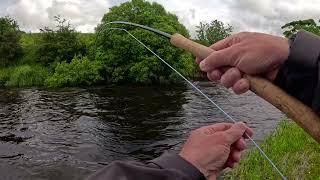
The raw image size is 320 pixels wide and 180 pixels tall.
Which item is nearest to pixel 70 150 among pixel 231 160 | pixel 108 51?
pixel 231 160

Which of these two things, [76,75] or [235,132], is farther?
[76,75]

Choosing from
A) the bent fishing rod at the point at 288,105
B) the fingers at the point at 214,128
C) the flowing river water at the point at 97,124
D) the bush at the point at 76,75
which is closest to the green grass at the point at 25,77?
the bush at the point at 76,75

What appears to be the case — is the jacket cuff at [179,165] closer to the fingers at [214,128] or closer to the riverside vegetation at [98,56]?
the fingers at [214,128]

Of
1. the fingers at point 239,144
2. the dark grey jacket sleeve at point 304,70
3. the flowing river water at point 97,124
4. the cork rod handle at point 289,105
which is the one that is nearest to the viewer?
the cork rod handle at point 289,105

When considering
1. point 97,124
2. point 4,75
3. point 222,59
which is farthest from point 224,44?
point 4,75

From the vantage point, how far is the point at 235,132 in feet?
8.75

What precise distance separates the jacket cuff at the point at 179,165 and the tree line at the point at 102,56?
30.7 m

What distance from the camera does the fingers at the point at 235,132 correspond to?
8.65 ft

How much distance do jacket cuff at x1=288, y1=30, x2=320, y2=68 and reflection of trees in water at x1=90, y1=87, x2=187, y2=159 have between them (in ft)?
38.1

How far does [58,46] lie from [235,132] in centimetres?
3850

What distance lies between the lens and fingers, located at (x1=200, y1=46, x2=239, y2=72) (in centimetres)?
245

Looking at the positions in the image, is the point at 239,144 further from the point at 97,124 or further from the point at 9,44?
the point at 9,44

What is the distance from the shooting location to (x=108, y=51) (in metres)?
36.3

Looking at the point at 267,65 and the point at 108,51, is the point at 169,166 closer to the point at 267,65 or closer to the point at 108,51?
the point at 267,65
